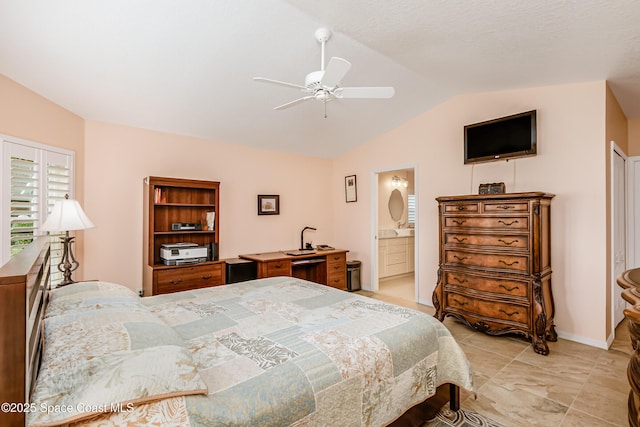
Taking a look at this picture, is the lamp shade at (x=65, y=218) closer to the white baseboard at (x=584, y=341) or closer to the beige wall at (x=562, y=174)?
the beige wall at (x=562, y=174)

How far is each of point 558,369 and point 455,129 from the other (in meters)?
2.85

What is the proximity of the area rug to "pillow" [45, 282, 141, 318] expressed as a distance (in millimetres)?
1958

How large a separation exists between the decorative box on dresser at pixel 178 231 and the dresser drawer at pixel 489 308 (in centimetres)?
286

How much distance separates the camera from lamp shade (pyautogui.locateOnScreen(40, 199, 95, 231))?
2412mm

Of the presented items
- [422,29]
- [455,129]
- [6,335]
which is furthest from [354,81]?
[6,335]

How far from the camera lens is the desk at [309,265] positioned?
417 cm

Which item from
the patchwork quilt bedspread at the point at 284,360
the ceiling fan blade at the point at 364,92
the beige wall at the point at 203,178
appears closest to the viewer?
the patchwork quilt bedspread at the point at 284,360

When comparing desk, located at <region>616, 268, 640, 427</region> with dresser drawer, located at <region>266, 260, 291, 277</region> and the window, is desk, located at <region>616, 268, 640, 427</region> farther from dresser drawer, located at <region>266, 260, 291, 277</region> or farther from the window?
the window

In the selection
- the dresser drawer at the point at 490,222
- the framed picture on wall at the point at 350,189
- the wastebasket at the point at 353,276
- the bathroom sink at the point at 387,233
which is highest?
the framed picture on wall at the point at 350,189

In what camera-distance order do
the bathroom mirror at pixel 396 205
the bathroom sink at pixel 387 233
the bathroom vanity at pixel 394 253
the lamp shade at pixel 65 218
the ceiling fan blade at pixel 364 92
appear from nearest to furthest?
the ceiling fan blade at pixel 364 92 < the lamp shade at pixel 65 218 < the bathroom sink at pixel 387 233 < the bathroom vanity at pixel 394 253 < the bathroom mirror at pixel 396 205

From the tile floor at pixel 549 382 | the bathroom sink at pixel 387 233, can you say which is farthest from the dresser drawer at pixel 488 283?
the bathroom sink at pixel 387 233

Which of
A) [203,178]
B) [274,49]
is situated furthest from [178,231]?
[274,49]

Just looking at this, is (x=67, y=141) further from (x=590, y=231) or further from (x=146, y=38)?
(x=590, y=231)

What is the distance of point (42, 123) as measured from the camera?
9.19ft
